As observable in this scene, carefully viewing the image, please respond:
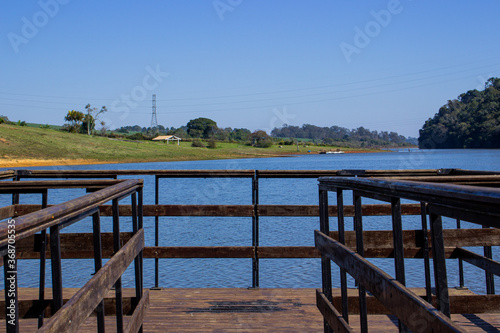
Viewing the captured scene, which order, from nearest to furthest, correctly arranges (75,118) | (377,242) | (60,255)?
(60,255) < (377,242) < (75,118)

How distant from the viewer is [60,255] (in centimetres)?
184

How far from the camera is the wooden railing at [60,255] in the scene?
4.53ft

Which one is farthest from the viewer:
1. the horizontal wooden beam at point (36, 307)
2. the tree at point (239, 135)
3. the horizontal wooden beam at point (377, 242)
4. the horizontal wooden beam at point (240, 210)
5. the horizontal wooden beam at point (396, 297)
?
the tree at point (239, 135)

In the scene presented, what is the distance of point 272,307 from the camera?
4852 mm

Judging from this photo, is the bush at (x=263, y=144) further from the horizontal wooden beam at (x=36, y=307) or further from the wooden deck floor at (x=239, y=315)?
the horizontal wooden beam at (x=36, y=307)

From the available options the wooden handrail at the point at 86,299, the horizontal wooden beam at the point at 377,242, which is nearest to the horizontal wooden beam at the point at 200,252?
the horizontal wooden beam at the point at 377,242

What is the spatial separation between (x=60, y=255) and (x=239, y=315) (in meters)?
3.03

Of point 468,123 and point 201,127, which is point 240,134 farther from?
point 468,123

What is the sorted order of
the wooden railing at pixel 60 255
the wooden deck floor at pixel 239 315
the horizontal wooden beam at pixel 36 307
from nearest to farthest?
the wooden railing at pixel 60 255 < the horizontal wooden beam at pixel 36 307 < the wooden deck floor at pixel 239 315

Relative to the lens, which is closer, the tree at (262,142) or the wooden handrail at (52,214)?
the wooden handrail at (52,214)

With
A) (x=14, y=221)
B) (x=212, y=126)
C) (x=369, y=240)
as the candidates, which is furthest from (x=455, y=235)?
(x=212, y=126)

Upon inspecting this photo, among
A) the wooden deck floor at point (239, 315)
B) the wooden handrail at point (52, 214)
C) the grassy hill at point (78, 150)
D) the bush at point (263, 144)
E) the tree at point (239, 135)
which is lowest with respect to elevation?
the wooden deck floor at point (239, 315)

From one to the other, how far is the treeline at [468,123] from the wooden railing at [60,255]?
117 m

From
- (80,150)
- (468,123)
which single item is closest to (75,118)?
(80,150)
